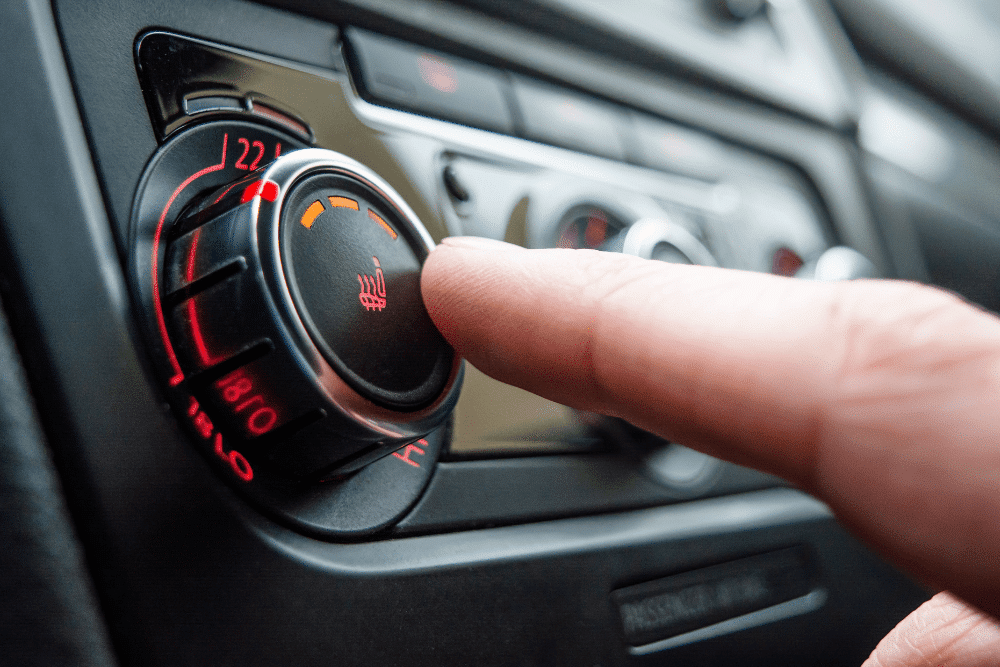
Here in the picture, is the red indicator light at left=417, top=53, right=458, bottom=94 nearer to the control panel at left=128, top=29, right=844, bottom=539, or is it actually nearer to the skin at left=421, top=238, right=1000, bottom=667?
the control panel at left=128, top=29, right=844, bottom=539

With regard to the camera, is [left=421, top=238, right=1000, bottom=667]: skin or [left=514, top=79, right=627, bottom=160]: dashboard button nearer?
[left=421, top=238, right=1000, bottom=667]: skin

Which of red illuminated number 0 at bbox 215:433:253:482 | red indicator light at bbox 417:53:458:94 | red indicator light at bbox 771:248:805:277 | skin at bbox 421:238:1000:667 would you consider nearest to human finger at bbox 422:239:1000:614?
skin at bbox 421:238:1000:667

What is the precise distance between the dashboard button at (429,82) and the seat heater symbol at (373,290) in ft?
0.62

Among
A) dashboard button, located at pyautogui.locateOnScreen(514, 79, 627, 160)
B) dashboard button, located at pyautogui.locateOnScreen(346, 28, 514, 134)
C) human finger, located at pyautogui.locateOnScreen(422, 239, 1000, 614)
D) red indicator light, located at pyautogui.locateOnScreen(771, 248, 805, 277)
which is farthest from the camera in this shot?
red indicator light, located at pyautogui.locateOnScreen(771, 248, 805, 277)

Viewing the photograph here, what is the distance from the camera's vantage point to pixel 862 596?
685 mm

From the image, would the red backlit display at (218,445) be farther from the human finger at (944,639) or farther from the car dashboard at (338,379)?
the human finger at (944,639)

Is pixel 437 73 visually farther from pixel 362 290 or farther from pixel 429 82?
pixel 362 290

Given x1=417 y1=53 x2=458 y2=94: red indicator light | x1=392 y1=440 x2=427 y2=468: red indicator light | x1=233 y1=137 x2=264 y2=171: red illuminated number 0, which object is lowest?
x1=392 y1=440 x2=427 y2=468: red indicator light

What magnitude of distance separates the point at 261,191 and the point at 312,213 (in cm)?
3

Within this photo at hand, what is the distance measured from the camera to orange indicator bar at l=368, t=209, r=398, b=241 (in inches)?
14.7

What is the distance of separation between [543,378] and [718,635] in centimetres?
32

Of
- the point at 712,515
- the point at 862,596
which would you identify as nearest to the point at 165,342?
the point at 712,515

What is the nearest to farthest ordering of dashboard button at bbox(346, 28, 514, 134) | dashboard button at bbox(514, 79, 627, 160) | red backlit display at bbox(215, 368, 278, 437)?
red backlit display at bbox(215, 368, 278, 437)
dashboard button at bbox(346, 28, 514, 134)
dashboard button at bbox(514, 79, 627, 160)

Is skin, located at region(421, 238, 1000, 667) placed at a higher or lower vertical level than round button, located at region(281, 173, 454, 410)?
lower
